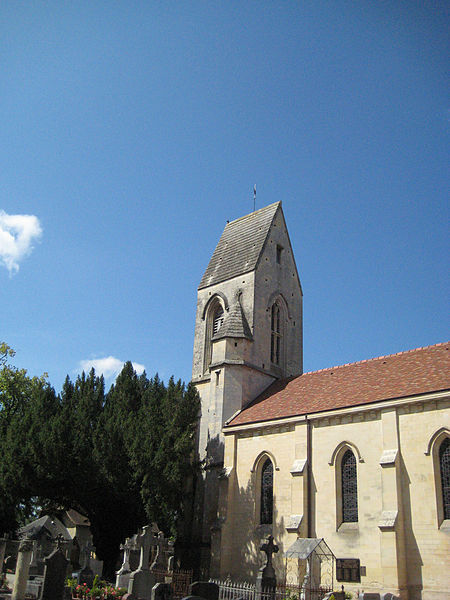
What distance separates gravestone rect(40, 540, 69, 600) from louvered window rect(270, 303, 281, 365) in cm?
1957

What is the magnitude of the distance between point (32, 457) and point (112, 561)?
613 cm

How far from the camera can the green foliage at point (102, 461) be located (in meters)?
23.9

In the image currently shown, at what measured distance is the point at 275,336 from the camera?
32969mm

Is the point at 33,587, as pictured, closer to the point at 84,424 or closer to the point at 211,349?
the point at 84,424

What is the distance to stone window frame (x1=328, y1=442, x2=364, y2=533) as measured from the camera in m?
20.6

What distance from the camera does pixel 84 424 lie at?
2562cm

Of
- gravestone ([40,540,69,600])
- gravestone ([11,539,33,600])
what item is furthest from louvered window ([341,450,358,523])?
gravestone ([11,539,33,600])

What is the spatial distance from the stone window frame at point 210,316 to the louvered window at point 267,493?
28.3ft

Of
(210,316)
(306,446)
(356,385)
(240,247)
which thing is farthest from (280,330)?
(306,446)

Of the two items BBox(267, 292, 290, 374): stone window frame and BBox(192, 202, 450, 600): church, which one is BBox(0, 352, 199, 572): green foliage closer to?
BBox(192, 202, 450, 600): church

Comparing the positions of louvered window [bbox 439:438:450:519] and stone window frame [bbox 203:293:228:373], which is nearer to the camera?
louvered window [bbox 439:438:450:519]

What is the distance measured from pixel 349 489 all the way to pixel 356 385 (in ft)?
15.4

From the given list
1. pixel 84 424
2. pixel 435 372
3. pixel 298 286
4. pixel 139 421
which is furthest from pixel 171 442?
pixel 298 286

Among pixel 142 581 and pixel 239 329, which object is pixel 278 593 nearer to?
pixel 142 581
